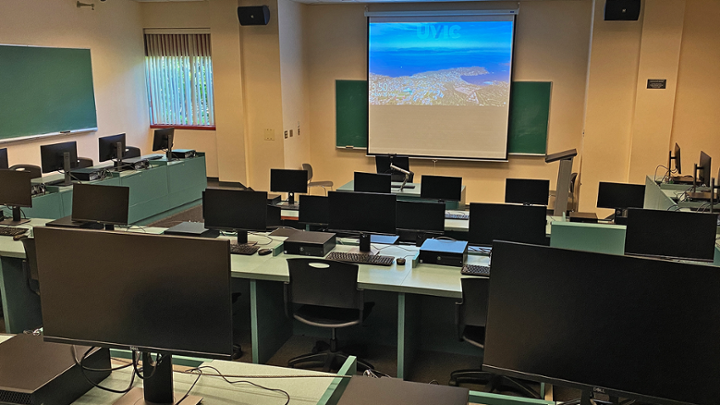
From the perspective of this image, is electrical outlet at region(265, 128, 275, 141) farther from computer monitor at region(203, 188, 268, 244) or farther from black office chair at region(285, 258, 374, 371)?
black office chair at region(285, 258, 374, 371)

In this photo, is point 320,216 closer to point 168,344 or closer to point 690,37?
point 168,344

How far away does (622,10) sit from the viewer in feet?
22.9

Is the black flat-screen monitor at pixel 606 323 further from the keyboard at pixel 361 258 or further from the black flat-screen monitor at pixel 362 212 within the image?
the black flat-screen monitor at pixel 362 212

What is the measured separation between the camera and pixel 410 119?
872 centimetres

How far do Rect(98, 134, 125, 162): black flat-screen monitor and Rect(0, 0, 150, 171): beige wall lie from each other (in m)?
1.62

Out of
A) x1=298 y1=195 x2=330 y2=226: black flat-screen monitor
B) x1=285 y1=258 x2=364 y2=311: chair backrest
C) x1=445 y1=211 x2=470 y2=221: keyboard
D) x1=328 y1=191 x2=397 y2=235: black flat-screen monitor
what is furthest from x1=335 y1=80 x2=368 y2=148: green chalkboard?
x1=285 y1=258 x2=364 y2=311: chair backrest

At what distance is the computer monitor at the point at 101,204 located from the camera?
13.8 feet

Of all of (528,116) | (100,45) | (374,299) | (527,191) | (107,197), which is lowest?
(374,299)

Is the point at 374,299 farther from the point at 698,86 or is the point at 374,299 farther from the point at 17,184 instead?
the point at 698,86

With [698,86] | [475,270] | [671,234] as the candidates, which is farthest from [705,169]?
[475,270]

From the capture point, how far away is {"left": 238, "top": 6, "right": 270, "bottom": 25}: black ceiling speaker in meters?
7.80

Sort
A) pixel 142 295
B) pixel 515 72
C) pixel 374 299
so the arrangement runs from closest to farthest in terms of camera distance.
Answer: pixel 142 295 < pixel 374 299 < pixel 515 72

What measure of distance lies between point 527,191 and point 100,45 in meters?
6.92

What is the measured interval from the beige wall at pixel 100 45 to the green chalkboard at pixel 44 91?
137 mm
